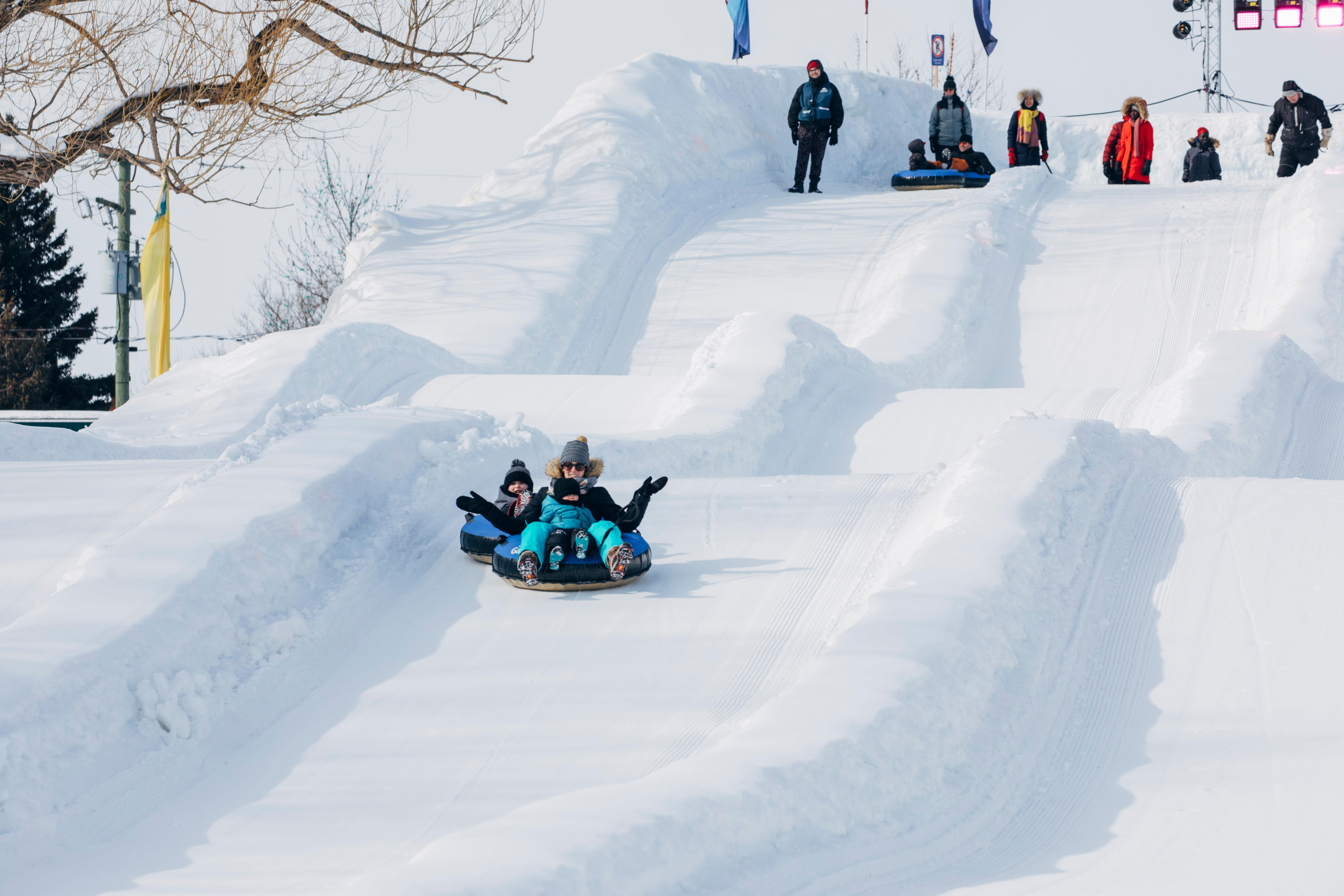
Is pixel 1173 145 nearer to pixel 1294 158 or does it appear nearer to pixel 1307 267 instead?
pixel 1294 158

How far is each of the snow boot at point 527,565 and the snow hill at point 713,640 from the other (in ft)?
0.54

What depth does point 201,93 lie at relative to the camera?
34.1 ft

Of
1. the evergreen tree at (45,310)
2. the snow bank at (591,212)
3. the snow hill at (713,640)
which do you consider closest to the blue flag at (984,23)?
the snow bank at (591,212)

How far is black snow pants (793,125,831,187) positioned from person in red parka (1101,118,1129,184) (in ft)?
11.6

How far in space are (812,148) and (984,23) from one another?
669 cm

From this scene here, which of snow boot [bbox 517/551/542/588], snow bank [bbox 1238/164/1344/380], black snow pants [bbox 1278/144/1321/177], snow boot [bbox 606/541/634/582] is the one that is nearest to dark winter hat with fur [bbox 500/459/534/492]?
snow boot [bbox 517/551/542/588]

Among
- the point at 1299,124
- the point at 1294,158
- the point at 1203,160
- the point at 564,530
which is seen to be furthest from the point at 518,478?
the point at 1203,160

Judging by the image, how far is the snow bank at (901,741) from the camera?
9.61ft

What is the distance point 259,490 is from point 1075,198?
11779 mm

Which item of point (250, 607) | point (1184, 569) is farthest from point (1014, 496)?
point (250, 607)

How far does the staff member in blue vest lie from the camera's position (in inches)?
576

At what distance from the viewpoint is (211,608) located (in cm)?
465

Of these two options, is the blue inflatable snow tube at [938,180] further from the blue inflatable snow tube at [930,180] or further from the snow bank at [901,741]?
the snow bank at [901,741]

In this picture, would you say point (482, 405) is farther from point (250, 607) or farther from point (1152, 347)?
point (1152, 347)
